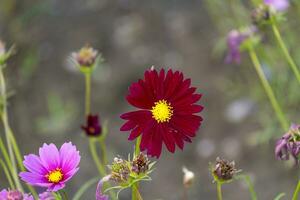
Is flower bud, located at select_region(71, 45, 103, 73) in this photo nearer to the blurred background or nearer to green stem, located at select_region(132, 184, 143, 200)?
green stem, located at select_region(132, 184, 143, 200)

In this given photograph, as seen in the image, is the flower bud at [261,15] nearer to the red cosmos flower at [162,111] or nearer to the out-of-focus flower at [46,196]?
the red cosmos flower at [162,111]

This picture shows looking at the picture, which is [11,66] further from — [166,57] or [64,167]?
[64,167]

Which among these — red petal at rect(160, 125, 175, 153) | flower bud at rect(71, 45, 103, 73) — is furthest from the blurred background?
red petal at rect(160, 125, 175, 153)

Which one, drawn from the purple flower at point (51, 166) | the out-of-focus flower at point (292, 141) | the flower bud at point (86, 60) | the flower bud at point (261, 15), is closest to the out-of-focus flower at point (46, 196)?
the purple flower at point (51, 166)

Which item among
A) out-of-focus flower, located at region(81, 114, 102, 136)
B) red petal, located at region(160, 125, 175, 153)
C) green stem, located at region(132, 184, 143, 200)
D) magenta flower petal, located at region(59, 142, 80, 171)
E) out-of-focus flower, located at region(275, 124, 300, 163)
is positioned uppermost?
out-of-focus flower, located at region(81, 114, 102, 136)

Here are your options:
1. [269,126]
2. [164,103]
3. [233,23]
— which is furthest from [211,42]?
[164,103]

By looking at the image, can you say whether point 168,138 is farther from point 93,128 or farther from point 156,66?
point 156,66

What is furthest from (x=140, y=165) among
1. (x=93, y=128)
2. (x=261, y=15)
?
(x=261, y=15)
